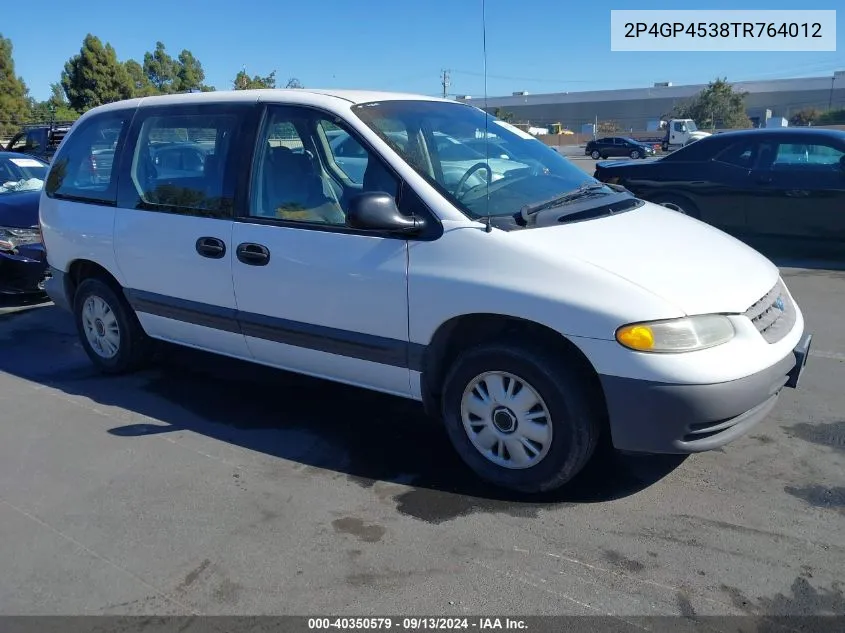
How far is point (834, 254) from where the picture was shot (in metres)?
8.69

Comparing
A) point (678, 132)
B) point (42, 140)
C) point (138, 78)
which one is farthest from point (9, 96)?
point (678, 132)

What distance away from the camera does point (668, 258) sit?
131 inches

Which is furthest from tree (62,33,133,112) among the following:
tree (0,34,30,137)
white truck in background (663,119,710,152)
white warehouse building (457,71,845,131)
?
white warehouse building (457,71,845,131)

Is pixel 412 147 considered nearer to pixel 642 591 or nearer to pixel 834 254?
pixel 642 591

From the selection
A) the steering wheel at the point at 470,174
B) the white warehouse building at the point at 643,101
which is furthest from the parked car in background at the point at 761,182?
the white warehouse building at the point at 643,101

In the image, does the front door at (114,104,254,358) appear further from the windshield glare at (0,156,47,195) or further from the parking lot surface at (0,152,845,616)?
the windshield glare at (0,156,47,195)

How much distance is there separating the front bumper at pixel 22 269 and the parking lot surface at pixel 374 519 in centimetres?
312

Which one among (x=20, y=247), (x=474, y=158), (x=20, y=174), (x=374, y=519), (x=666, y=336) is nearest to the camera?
(x=666, y=336)

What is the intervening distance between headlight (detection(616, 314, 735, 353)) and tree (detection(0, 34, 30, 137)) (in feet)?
156

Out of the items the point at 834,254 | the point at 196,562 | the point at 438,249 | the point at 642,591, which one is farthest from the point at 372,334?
Result: the point at 834,254

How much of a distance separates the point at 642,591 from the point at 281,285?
237 cm

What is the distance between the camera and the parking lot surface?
9.06 ft

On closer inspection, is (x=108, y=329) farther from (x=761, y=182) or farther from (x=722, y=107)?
(x=722, y=107)

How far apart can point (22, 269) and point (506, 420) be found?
19.9 feet
